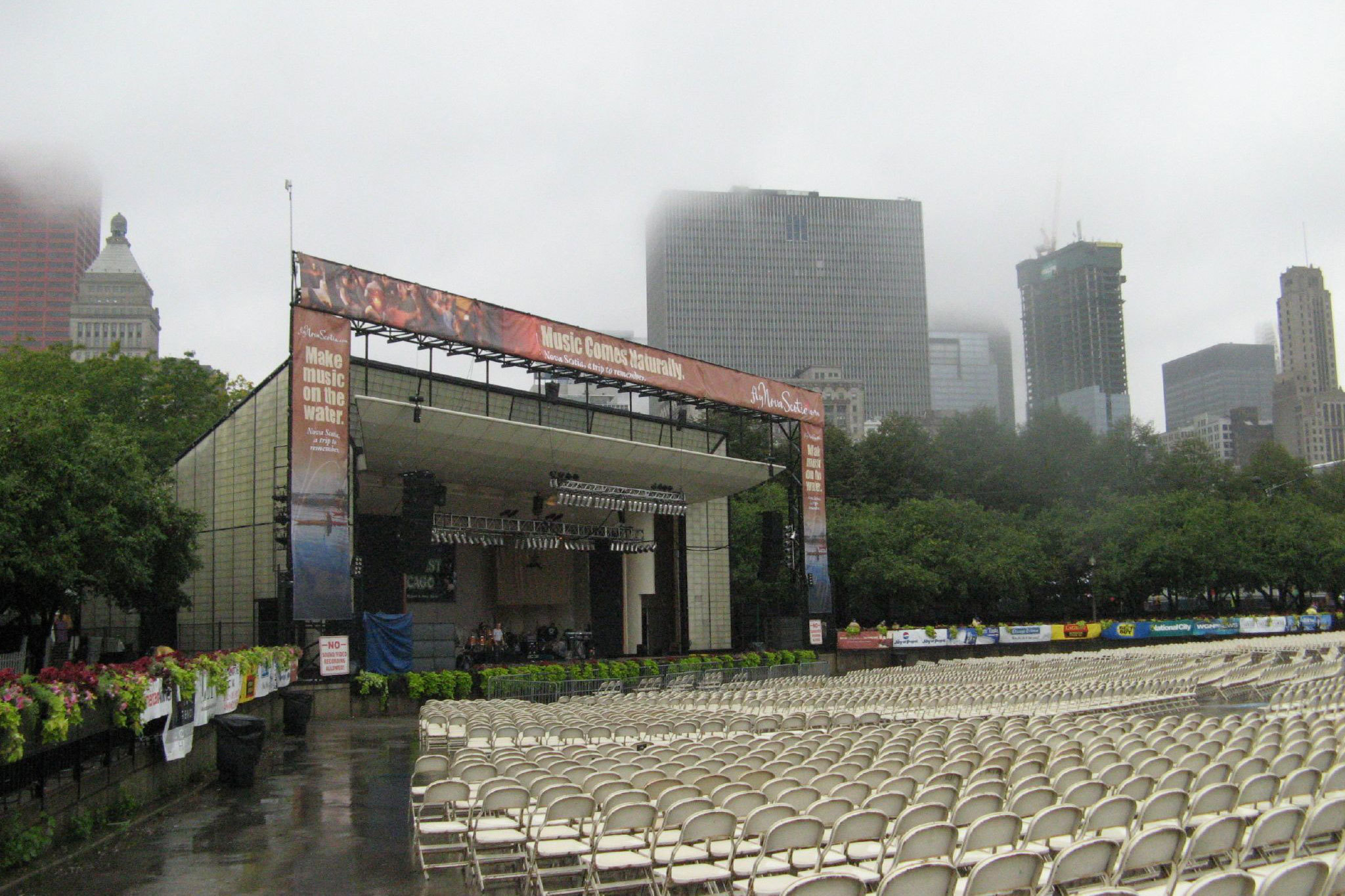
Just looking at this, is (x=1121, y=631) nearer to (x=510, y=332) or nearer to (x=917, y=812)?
(x=510, y=332)

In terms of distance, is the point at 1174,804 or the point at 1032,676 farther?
the point at 1032,676

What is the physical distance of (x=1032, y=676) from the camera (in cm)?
2297

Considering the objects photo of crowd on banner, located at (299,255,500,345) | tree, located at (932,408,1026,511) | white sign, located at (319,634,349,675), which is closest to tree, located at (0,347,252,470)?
photo of crowd on banner, located at (299,255,500,345)

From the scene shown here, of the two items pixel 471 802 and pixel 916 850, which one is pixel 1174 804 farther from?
pixel 471 802

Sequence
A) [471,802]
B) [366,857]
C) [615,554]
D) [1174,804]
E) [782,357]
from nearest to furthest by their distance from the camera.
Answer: [1174,804] → [471,802] → [366,857] → [615,554] → [782,357]

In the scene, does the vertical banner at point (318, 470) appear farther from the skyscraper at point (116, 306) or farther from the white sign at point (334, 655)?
the skyscraper at point (116, 306)

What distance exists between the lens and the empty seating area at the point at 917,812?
5.16 meters

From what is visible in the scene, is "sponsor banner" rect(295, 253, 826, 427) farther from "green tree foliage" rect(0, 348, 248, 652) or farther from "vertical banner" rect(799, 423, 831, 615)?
"green tree foliage" rect(0, 348, 248, 652)

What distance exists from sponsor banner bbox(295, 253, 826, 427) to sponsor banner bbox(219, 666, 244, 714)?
913cm

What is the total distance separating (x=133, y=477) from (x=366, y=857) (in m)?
19.7

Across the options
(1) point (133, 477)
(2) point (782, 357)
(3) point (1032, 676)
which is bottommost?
(3) point (1032, 676)

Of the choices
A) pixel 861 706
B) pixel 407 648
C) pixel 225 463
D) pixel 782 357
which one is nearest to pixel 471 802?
pixel 861 706

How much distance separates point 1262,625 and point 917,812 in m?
45.0

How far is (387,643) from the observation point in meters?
24.1
